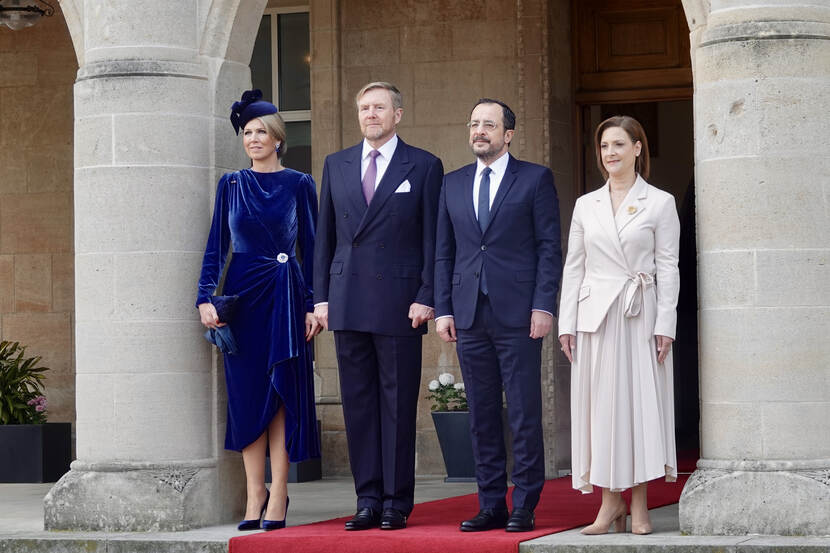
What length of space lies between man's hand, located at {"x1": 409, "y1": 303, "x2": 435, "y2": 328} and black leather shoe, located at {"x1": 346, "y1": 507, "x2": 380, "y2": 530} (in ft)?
3.12

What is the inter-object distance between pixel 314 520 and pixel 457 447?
2.81m

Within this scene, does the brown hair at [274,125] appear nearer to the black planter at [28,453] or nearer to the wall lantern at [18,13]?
the wall lantern at [18,13]

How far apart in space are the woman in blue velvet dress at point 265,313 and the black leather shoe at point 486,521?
→ 3.40 ft

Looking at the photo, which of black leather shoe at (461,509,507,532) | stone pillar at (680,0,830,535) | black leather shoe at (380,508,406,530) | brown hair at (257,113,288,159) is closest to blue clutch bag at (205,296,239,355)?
brown hair at (257,113,288,159)

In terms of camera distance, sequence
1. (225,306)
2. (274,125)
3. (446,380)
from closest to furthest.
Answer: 1. (225,306)
2. (274,125)
3. (446,380)

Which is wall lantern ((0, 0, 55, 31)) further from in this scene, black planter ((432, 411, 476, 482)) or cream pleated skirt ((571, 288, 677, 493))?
cream pleated skirt ((571, 288, 677, 493))

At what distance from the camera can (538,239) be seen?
295 inches

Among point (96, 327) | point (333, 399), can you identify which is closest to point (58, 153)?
point (333, 399)

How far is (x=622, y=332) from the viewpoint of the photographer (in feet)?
23.6

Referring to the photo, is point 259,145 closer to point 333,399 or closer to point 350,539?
point 350,539

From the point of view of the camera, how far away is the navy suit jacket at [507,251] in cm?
742

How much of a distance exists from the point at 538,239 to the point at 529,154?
4020 mm

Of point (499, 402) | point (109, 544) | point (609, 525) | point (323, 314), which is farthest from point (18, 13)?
point (609, 525)

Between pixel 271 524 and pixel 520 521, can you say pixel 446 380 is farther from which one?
pixel 520 521
